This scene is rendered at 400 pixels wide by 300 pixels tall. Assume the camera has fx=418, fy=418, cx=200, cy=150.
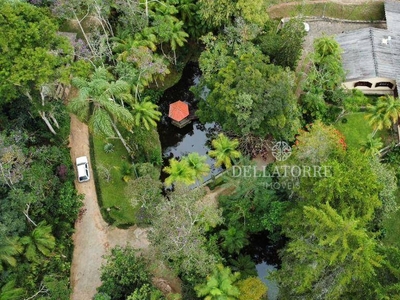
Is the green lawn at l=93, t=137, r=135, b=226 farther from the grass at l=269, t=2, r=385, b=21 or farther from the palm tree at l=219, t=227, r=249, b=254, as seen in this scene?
the grass at l=269, t=2, r=385, b=21

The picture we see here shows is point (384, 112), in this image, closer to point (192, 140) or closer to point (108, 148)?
point (192, 140)

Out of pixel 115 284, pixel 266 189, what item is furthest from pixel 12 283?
pixel 266 189

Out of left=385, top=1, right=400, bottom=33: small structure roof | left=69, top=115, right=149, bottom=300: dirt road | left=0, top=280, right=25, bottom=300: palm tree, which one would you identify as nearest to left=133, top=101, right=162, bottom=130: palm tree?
left=69, top=115, right=149, bottom=300: dirt road

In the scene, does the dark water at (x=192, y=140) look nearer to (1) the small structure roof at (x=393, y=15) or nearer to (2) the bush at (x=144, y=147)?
(2) the bush at (x=144, y=147)

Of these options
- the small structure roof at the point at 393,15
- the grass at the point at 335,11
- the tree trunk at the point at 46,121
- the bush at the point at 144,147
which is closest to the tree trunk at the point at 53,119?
the tree trunk at the point at 46,121

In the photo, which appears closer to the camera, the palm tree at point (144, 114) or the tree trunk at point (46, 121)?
the tree trunk at point (46, 121)

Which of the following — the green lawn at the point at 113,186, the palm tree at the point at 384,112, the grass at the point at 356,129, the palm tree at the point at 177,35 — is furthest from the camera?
the palm tree at the point at 177,35

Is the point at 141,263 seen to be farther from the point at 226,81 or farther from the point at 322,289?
the point at 226,81

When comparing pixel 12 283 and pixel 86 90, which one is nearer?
pixel 12 283
